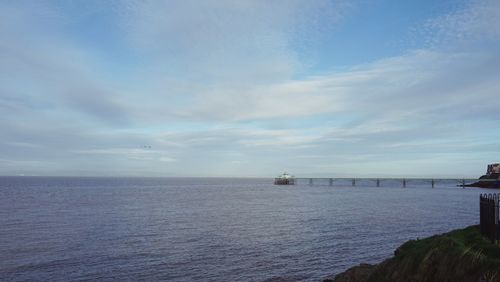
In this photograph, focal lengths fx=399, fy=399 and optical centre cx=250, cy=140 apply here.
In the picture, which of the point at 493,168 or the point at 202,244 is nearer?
the point at 202,244

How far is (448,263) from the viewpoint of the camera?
1580 centimetres

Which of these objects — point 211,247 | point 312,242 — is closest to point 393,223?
point 312,242

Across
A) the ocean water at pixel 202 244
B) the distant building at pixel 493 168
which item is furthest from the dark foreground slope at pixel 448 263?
the distant building at pixel 493 168

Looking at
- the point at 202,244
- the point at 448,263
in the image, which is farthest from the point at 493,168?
the point at 448,263

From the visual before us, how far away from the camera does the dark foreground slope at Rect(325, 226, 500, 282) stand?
1429 centimetres

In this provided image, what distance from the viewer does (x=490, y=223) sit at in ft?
66.6

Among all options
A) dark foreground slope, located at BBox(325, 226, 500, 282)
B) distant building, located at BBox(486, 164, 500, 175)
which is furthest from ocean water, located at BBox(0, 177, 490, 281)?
distant building, located at BBox(486, 164, 500, 175)

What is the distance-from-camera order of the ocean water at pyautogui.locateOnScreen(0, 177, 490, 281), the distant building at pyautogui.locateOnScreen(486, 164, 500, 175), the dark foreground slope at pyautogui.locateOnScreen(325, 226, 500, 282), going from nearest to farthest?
the dark foreground slope at pyautogui.locateOnScreen(325, 226, 500, 282) < the ocean water at pyautogui.locateOnScreen(0, 177, 490, 281) < the distant building at pyautogui.locateOnScreen(486, 164, 500, 175)

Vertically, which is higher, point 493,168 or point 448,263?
point 493,168

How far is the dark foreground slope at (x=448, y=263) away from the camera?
14289mm

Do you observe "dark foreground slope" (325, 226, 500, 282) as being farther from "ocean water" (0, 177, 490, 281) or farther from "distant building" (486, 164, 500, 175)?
"distant building" (486, 164, 500, 175)

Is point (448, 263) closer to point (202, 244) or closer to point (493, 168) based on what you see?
point (202, 244)

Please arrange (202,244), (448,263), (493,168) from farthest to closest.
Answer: (493,168)
(202,244)
(448,263)

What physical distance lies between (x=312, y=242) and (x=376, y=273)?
69.9 ft
